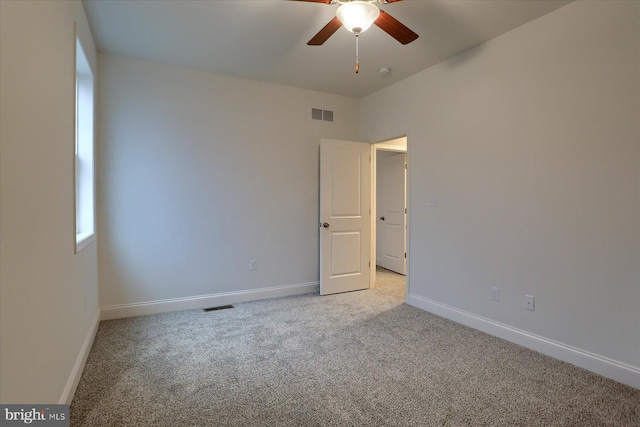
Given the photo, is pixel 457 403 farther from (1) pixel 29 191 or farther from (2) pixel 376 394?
(1) pixel 29 191

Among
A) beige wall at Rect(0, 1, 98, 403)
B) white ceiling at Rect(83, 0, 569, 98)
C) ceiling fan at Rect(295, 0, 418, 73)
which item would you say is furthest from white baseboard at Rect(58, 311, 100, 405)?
ceiling fan at Rect(295, 0, 418, 73)

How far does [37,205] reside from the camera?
1486 millimetres

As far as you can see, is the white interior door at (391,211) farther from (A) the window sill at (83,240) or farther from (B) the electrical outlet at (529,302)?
(A) the window sill at (83,240)

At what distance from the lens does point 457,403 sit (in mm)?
1910

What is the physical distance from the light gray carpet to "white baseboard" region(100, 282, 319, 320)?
0.45ft

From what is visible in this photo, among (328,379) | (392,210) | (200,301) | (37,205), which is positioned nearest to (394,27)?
(37,205)

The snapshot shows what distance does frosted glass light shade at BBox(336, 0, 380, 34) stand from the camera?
1.91 metres

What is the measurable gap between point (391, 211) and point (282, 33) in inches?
150

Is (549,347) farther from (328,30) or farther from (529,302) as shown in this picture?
(328,30)

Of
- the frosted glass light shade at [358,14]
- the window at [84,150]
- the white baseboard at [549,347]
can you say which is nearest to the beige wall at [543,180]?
the white baseboard at [549,347]

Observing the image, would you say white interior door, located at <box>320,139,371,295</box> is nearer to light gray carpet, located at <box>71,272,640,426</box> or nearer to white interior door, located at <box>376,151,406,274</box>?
light gray carpet, located at <box>71,272,640,426</box>

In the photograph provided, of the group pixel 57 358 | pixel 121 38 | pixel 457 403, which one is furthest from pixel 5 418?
pixel 121 38

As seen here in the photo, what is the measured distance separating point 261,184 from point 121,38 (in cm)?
198

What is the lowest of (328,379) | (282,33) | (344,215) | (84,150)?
(328,379)
